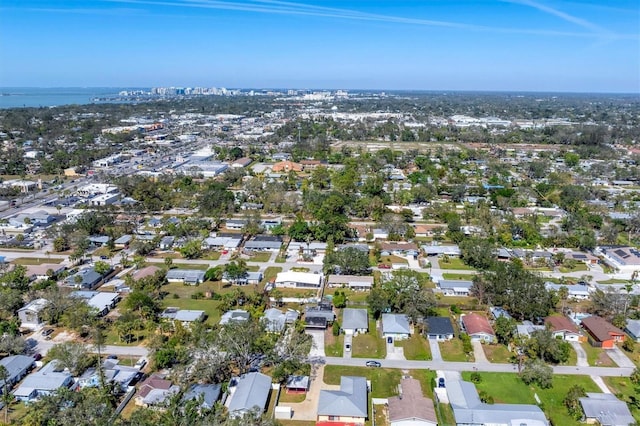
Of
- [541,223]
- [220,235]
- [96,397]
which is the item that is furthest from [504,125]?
[96,397]

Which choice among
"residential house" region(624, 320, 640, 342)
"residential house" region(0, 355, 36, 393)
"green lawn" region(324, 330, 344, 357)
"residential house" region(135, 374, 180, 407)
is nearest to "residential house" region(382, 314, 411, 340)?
"green lawn" region(324, 330, 344, 357)

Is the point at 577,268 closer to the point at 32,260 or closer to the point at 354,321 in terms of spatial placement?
the point at 354,321

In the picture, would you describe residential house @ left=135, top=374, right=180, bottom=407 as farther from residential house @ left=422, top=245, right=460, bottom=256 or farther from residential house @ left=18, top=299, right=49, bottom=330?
residential house @ left=422, top=245, right=460, bottom=256

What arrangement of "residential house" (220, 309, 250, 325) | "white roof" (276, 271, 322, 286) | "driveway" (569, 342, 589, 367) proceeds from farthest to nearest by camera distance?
"white roof" (276, 271, 322, 286), "residential house" (220, 309, 250, 325), "driveway" (569, 342, 589, 367)

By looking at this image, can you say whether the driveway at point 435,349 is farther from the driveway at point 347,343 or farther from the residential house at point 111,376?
the residential house at point 111,376

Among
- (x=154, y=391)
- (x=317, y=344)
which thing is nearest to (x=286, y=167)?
(x=317, y=344)

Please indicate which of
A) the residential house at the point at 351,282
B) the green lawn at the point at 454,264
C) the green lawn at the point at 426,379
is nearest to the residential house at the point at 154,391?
the green lawn at the point at 426,379

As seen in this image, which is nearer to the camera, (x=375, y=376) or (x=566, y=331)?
(x=375, y=376)
